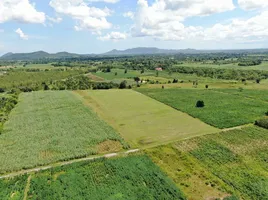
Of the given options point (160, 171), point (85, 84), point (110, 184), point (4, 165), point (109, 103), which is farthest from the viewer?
point (85, 84)

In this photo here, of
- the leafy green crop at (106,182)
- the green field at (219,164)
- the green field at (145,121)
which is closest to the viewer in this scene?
the leafy green crop at (106,182)

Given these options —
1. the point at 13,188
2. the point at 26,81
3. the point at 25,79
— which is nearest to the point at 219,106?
the point at 13,188

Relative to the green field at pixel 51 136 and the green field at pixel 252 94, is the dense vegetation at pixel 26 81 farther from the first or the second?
the green field at pixel 252 94

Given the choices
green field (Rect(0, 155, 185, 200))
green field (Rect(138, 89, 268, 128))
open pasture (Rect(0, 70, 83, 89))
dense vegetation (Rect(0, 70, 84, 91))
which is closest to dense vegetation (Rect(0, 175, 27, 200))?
green field (Rect(0, 155, 185, 200))

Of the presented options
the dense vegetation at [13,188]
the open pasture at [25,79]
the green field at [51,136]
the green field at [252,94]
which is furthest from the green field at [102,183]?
the open pasture at [25,79]

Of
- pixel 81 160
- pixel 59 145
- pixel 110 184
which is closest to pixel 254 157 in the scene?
pixel 110 184

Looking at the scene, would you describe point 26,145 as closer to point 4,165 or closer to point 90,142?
point 4,165

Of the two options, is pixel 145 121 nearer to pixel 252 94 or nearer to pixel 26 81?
pixel 252 94
